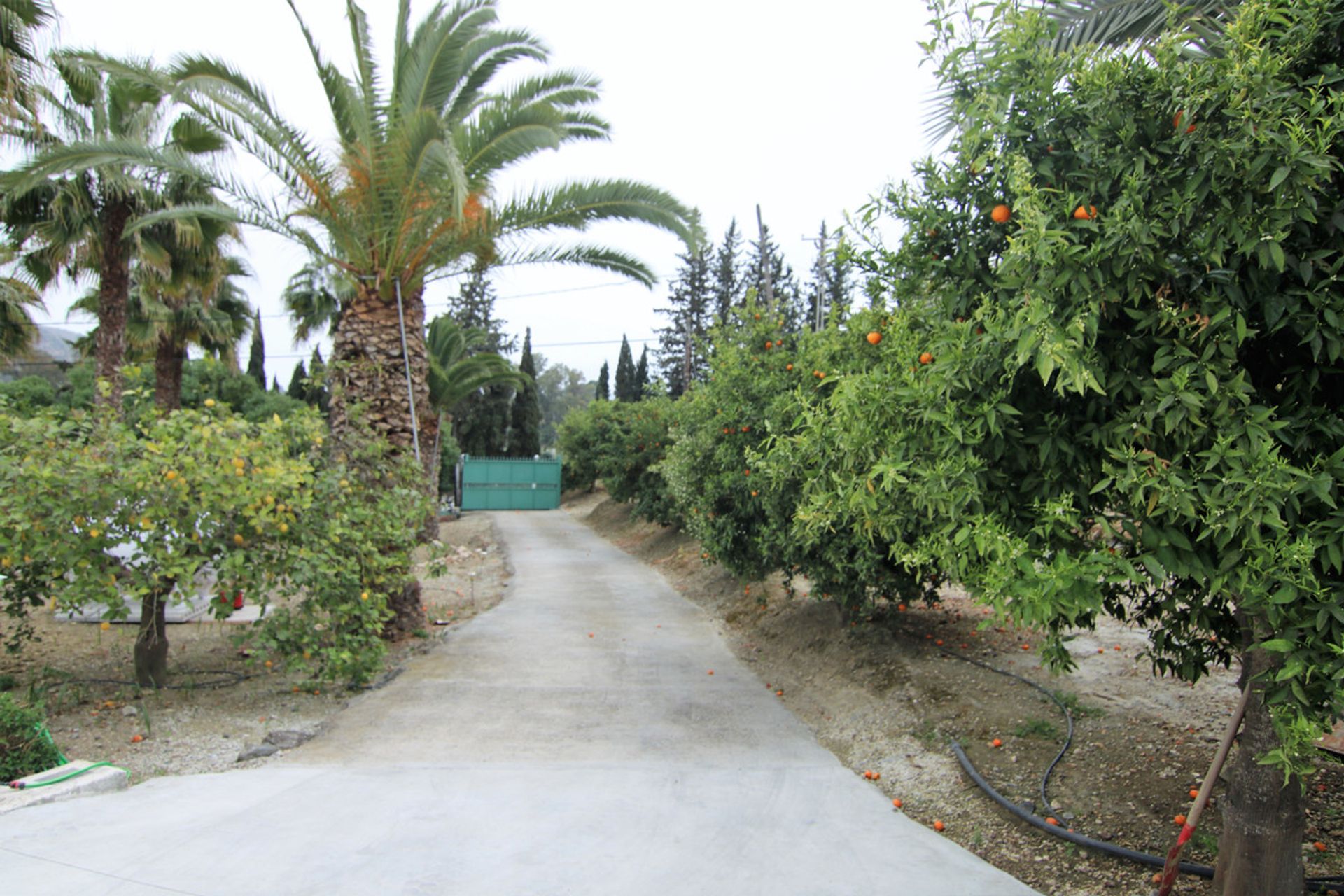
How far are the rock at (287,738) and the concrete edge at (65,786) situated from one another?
3.24ft

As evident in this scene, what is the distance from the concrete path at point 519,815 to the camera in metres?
3.78

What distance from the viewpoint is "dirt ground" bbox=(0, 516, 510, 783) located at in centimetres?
566

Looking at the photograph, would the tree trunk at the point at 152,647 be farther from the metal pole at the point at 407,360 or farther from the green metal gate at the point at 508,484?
the green metal gate at the point at 508,484

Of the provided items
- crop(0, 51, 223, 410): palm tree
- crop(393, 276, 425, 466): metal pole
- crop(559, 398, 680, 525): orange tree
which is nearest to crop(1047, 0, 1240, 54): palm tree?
crop(393, 276, 425, 466): metal pole

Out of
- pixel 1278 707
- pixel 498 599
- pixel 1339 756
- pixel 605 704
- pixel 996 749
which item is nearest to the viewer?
pixel 1278 707

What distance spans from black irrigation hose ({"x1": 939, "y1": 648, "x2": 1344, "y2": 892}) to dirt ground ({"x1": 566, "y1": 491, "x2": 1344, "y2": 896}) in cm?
5

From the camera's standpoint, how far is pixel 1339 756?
4.75 meters

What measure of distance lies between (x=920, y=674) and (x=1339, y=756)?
9.18 ft

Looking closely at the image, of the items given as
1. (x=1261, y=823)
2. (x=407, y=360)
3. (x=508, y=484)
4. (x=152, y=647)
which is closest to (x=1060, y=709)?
(x=1261, y=823)

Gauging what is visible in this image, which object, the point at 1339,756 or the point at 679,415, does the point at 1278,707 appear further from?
the point at 679,415

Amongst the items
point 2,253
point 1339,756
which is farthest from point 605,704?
point 2,253

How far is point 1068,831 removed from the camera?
4.30 meters

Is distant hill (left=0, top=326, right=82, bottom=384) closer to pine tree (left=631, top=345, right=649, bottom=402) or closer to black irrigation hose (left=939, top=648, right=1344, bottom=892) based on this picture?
black irrigation hose (left=939, top=648, right=1344, bottom=892)

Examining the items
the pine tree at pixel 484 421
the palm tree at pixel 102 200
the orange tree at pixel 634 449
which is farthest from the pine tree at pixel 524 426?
the palm tree at pixel 102 200
